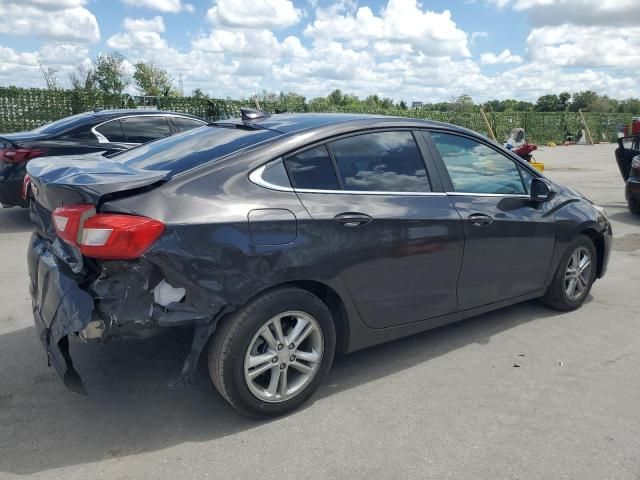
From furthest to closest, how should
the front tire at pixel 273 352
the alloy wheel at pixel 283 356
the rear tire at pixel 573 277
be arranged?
the rear tire at pixel 573 277
the alloy wheel at pixel 283 356
the front tire at pixel 273 352

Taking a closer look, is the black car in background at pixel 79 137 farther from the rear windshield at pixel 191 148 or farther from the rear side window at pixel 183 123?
the rear windshield at pixel 191 148

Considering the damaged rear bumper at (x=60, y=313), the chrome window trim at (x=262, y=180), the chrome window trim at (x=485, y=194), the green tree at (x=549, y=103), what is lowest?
the damaged rear bumper at (x=60, y=313)

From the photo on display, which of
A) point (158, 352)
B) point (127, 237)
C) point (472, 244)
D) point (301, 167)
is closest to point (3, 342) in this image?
point (158, 352)

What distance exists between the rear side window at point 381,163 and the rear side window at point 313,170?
0.23 ft

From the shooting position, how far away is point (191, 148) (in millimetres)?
3371

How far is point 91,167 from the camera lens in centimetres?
318

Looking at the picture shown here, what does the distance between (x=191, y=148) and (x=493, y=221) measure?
6.96 feet

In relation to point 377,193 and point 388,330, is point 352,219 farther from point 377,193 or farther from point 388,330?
point 388,330

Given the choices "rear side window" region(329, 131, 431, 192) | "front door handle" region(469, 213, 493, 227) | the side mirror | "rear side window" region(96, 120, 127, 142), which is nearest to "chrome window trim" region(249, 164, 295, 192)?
"rear side window" region(329, 131, 431, 192)

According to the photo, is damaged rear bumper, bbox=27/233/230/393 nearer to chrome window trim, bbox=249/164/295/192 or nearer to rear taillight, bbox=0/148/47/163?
chrome window trim, bbox=249/164/295/192

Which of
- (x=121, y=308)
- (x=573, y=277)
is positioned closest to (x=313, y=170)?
(x=121, y=308)

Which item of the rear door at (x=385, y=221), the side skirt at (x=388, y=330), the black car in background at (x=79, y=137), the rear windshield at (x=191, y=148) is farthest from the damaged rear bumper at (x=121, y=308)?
the black car in background at (x=79, y=137)

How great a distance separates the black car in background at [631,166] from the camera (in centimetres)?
914

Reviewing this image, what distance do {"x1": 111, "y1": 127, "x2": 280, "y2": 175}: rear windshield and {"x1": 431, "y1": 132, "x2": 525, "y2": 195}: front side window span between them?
1290mm
